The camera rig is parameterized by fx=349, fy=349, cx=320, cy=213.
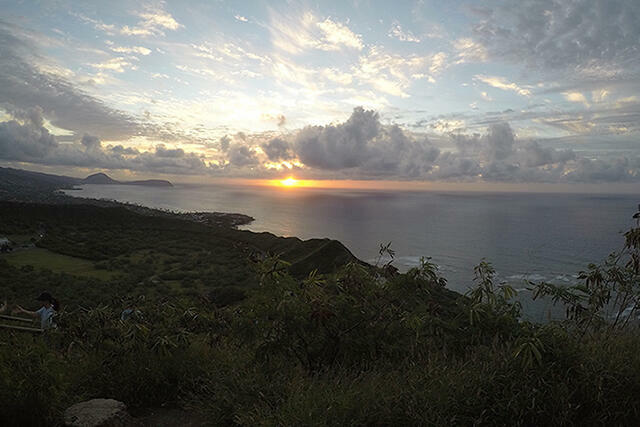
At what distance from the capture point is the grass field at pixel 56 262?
1428 inches

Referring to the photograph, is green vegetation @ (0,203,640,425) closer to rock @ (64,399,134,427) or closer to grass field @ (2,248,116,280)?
rock @ (64,399,134,427)

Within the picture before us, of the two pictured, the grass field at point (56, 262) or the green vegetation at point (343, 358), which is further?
the grass field at point (56, 262)

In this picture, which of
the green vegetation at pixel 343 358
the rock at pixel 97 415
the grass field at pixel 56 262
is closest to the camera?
the green vegetation at pixel 343 358

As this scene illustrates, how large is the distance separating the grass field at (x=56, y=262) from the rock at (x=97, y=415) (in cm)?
3601

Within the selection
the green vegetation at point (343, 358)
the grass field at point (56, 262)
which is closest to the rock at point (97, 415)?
the green vegetation at point (343, 358)

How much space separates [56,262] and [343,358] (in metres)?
46.2

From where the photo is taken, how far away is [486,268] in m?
5.09

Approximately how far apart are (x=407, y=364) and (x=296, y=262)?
37.8 metres

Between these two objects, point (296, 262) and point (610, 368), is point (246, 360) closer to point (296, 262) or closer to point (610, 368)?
point (610, 368)

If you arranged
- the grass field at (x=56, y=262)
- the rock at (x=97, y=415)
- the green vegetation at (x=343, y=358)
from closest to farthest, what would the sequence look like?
the green vegetation at (x=343, y=358)
the rock at (x=97, y=415)
the grass field at (x=56, y=262)

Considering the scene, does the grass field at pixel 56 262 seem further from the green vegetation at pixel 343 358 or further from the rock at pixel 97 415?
the rock at pixel 97 415

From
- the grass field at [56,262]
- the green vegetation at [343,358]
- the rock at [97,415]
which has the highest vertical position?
the green vegetation at [343,358]

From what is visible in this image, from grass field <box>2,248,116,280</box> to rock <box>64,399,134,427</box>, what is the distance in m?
36.0

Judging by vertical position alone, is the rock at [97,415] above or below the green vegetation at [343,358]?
below
